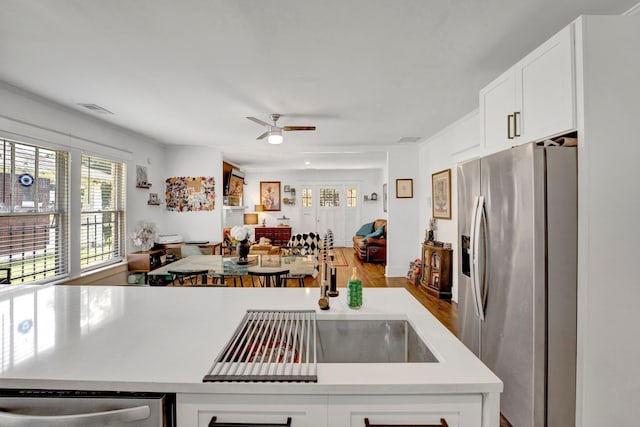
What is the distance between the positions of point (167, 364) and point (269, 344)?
1.04 ft

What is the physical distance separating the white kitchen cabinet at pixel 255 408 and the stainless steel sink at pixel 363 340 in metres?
0.44

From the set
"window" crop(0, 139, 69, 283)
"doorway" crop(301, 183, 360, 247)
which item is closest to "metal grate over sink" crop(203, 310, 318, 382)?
"window" crop(0, 139, 69, 283)

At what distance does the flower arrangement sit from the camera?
427 centimetres

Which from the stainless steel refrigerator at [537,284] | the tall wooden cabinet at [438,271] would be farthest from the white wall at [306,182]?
the stainless steel refrigerator at [537,284]

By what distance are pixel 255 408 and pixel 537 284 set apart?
141 centimetres

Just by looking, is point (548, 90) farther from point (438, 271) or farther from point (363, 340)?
point (438, 271)

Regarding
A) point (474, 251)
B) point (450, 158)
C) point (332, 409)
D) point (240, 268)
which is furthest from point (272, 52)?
point (450, 158)

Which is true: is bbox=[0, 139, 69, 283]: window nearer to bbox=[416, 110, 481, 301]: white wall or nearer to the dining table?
the dining table

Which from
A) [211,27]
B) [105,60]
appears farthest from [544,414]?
[105,60]

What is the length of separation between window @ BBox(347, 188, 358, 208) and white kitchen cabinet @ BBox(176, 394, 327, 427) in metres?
8.64

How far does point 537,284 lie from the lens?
1409mm

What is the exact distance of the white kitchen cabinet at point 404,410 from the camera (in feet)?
2.50

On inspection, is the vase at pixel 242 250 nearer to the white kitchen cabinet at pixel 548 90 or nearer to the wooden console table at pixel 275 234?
the white kitchen cabinet at pixel 548 90

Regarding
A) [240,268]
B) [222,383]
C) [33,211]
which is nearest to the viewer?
[222,383]
